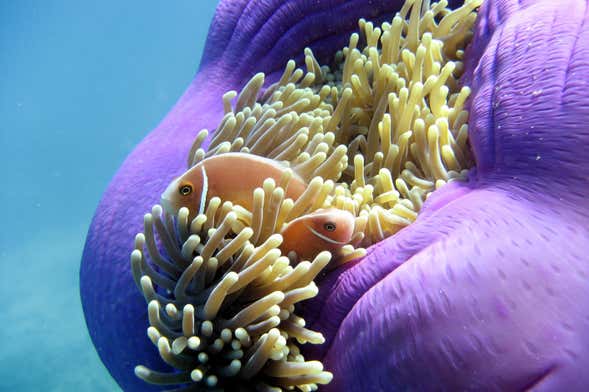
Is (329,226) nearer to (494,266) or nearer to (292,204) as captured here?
(292,204)

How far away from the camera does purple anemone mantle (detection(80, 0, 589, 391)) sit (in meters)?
0.75

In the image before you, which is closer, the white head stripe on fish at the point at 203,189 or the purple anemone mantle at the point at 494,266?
the purple anemone mantle at the point at 494,266

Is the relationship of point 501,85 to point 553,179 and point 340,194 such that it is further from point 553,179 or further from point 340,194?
point 340,194

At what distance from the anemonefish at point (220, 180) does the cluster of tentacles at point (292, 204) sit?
0.03 metres

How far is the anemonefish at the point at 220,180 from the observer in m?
1.05

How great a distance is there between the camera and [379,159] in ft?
3.98

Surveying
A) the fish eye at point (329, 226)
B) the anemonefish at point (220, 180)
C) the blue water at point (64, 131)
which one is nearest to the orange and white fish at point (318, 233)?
the fish eye at point (329, 226)

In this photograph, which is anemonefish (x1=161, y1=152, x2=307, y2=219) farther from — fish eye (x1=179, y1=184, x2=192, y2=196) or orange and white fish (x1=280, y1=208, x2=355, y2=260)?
orange and white fish (x1=280, y1=208, x2=355, y2=260)

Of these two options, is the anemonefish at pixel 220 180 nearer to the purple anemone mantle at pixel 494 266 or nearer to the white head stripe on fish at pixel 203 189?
the white head stripe on fish at pixel 203 189

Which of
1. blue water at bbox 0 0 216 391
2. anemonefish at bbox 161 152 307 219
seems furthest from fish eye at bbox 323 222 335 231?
blue water at bbox 0 0 216 391

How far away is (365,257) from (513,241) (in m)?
0.30

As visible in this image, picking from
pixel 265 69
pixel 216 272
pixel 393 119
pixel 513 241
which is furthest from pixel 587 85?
pixel 265 69

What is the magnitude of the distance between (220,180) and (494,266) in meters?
0.54

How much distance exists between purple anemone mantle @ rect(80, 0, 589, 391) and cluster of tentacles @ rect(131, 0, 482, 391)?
0.27ft
